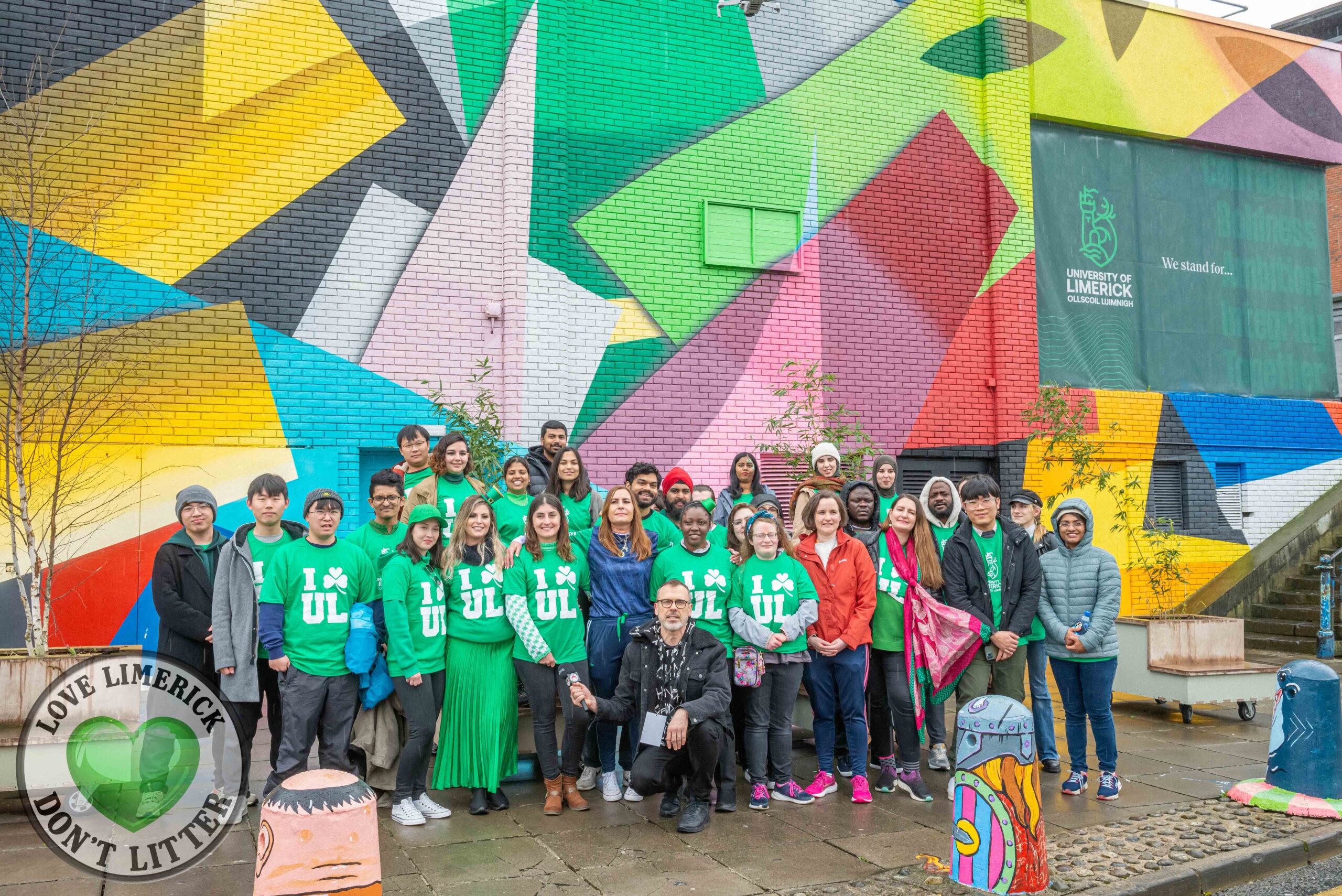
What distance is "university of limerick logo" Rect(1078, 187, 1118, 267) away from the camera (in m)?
13.5

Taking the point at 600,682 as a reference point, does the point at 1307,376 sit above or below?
above

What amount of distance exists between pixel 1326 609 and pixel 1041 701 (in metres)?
7.35

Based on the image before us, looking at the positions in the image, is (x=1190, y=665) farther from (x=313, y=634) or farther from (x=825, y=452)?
(x=313, y=634)

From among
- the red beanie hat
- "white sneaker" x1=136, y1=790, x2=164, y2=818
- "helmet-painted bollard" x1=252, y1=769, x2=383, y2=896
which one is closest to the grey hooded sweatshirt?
the red beanie hat

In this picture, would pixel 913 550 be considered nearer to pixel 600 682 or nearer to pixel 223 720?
pixel 600 682

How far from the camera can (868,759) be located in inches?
272

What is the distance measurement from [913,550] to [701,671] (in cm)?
178

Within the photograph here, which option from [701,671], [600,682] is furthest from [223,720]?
[701,671]

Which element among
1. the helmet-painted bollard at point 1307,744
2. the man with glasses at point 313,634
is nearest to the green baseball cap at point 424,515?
the man with glasses at point 313,634

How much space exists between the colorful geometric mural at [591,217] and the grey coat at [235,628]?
13.2 feet

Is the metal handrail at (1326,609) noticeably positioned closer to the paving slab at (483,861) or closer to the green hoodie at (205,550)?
the paving slab at (483,861)

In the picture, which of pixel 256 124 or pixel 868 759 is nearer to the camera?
pixel 868 759

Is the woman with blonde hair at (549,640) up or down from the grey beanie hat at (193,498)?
down

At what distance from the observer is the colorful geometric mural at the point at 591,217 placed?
9.48m
